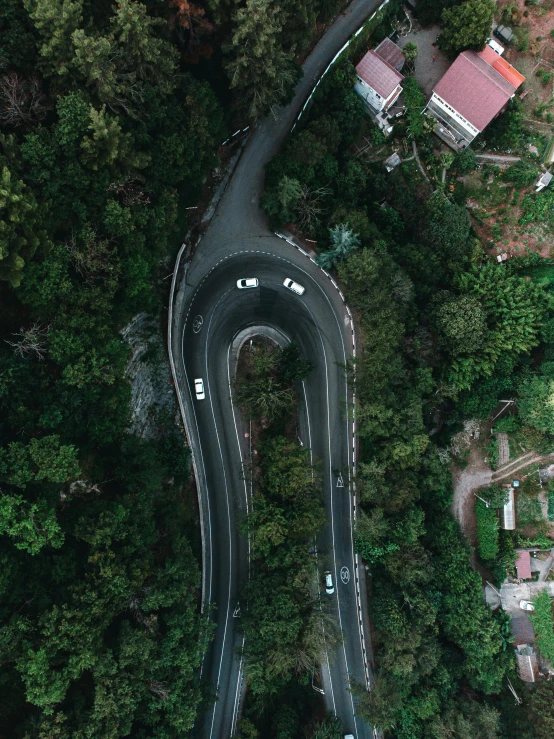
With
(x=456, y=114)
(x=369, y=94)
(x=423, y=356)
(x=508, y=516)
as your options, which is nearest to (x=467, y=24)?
(x=456, y=114)

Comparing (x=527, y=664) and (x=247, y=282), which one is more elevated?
(x=247, y=282)

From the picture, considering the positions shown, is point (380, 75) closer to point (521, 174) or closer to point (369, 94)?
point (369, 94)

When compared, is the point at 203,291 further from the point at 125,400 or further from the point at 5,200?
the point at 5,200

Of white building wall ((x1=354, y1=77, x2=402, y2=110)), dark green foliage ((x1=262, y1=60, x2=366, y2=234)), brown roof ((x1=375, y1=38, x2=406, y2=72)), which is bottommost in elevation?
dark green foliage ((x1=262, y1=60, x2=366, y2=234))

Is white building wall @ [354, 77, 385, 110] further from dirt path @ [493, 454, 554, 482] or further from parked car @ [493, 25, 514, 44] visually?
dirt path @ [493, 454, 554, 482]

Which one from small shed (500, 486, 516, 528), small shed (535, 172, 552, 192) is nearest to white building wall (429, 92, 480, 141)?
small shed (535, 172, 552, 192)

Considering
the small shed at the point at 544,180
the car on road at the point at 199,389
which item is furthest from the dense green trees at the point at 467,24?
the car on road at the point at 199,389
